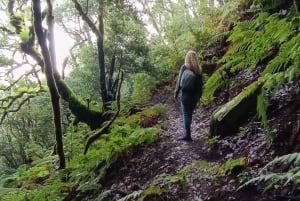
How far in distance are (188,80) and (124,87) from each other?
13886 millimetres

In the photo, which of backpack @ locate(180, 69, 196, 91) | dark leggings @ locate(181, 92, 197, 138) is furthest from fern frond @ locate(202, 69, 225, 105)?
dark leggings @ locate(181, 92, 197, 138)

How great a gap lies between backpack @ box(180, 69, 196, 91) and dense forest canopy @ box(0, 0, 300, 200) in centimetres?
50

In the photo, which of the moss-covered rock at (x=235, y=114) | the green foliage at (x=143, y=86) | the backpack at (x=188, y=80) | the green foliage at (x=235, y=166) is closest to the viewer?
the green foliage at (x=235, y=166)

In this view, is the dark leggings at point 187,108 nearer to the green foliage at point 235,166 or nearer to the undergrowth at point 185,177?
the undergrowth at point 185,177

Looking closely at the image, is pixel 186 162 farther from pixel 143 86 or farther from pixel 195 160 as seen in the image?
pixel 143 86

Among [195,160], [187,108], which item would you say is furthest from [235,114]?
[187,108]

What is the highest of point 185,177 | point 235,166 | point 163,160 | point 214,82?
point 214,82

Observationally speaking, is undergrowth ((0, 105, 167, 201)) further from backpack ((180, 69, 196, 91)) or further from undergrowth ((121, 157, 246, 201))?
undergrowth ((121, 157, 246, 201))

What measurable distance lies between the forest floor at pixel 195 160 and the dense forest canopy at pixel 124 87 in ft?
0.49

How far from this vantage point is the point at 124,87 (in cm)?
2105

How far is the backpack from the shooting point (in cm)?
734

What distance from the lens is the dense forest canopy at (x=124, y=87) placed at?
4.24m

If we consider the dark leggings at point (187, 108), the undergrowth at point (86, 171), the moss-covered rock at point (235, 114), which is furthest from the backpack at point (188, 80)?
the undergrowth at point (86, 171)

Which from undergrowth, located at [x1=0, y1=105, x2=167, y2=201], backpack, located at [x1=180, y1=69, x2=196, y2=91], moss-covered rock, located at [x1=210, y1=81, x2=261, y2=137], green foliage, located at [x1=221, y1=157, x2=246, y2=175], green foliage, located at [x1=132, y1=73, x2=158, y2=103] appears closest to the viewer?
green foliage, located at [x1=221, y1=157, x2=246, y2=175]
